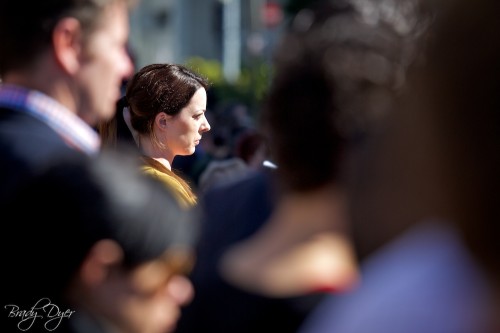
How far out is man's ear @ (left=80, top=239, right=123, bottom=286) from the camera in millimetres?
1650

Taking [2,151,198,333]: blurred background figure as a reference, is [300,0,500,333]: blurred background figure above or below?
above

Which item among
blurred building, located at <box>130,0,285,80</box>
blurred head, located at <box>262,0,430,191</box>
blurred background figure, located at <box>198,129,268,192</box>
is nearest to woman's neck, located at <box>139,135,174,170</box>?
blurred background figure, located at <box>198,129,268,192</box>

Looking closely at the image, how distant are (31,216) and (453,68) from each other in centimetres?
78

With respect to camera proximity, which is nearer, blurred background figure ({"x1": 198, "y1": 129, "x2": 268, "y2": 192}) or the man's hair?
the man's hair

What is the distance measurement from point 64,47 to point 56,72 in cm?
5

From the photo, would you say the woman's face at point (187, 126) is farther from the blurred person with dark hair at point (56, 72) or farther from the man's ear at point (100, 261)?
the man's ear at point (100, 261)

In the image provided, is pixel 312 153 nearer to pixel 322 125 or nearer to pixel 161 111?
pixel 322 125

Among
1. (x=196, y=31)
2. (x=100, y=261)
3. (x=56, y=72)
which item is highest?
(x=56, y=72)

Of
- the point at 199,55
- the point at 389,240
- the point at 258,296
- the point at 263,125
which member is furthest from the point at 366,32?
the point at 199,55

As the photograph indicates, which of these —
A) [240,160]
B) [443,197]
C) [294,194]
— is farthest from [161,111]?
[240,160]

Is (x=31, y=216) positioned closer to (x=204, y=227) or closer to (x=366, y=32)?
(x=204, y=227)

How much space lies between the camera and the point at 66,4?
5.68 feet
